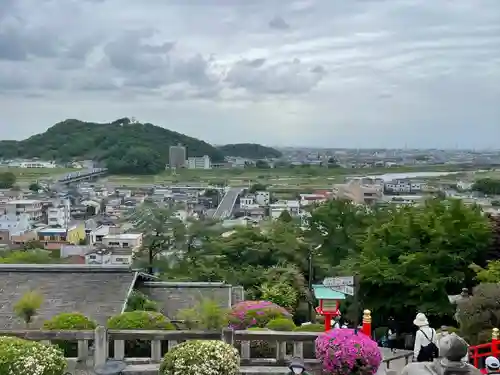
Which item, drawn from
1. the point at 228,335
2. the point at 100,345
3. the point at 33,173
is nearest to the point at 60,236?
the point at 100,345

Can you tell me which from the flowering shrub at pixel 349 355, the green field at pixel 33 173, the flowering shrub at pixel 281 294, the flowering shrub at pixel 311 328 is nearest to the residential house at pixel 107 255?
the flowering shrub at pixel 281 294

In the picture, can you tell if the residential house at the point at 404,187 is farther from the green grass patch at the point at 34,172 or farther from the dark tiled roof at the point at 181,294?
the dark tiled roof at the point at 181,294

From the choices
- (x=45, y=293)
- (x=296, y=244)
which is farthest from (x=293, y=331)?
(x=296, y=244)

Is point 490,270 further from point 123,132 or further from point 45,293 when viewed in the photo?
point 123,132

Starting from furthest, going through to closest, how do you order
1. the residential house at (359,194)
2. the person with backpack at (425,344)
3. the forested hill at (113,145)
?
the forested hill at (113,145) < the residential house at (359,194) < the person with backpack at (425,344)

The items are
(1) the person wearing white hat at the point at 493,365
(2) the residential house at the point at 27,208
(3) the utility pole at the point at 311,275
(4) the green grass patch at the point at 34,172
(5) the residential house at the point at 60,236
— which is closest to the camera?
(1) the person wearing white hat at the point at 493,365

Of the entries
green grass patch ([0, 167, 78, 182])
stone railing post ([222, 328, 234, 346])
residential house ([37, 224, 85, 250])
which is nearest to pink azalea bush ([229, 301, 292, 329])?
stone railing post ([222, 328, 234, 346])

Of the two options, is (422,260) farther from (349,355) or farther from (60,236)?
(60,236)
